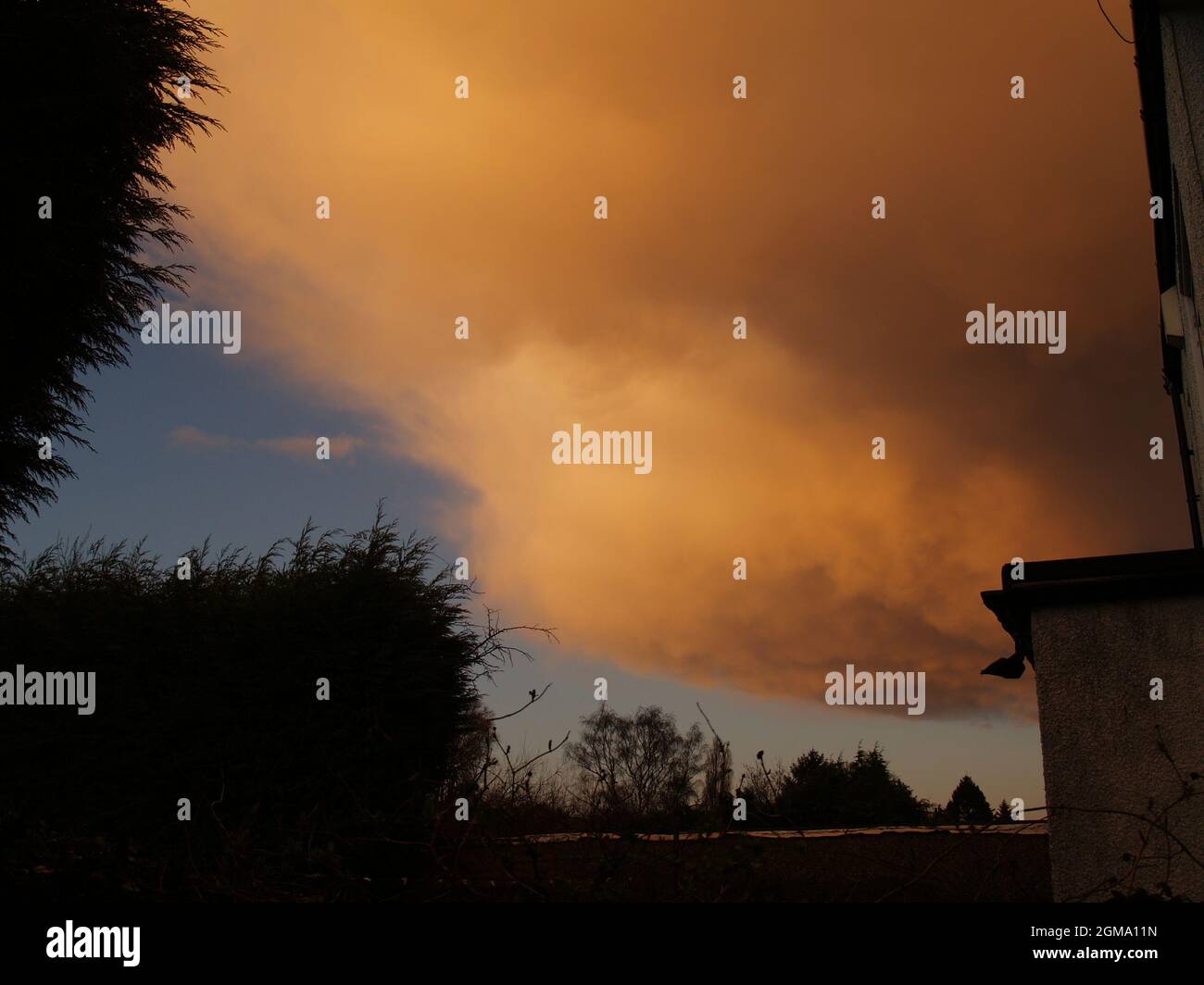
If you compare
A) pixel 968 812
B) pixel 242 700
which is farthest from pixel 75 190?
pixel 968 812

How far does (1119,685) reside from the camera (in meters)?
6.93

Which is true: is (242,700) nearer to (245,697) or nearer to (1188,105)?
(245,697)

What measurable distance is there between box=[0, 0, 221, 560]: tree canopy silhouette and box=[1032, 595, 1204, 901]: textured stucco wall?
1349cm

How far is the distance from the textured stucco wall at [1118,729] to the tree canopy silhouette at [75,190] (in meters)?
13.5

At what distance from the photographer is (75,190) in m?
12.3

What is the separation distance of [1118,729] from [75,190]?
1446 centimetres

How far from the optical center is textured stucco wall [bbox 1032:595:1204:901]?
659 centimetres

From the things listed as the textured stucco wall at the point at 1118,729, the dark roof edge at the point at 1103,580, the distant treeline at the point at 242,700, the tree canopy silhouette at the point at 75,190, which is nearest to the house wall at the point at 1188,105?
the dark roof edge at the point at 1103,580

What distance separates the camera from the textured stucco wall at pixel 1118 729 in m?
6.59
